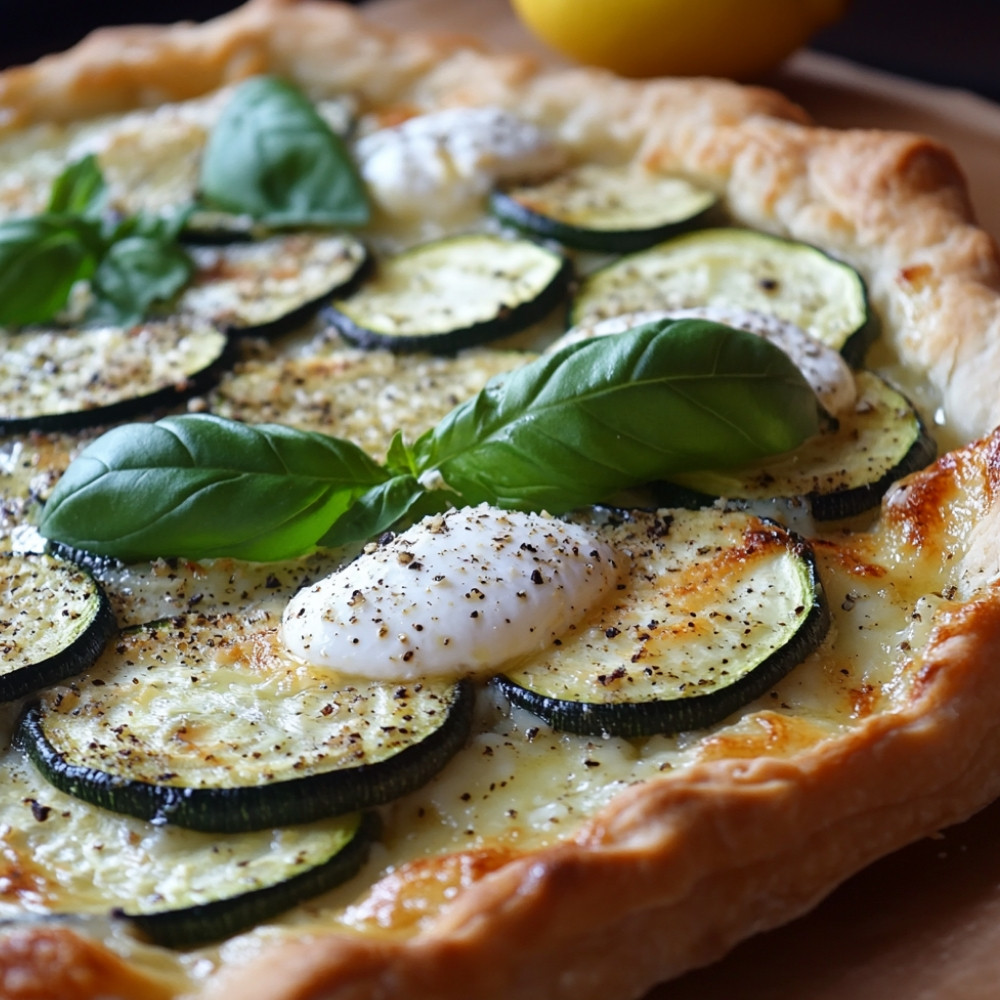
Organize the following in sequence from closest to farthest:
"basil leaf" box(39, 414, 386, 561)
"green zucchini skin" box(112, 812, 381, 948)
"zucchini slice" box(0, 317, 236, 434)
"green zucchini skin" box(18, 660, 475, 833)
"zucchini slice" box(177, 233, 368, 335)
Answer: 1. "green zucchini skin" box(112, 812, 381, 948)
2. "green zucchini skin" box(18, 660, 475, 833)
3. "basil leaf" box(39, 414, 386, 561)
4. "zucchini slice" box(0, 317, 236, 434)
5. "zucchini slice" box(177, 233, 368, 335)

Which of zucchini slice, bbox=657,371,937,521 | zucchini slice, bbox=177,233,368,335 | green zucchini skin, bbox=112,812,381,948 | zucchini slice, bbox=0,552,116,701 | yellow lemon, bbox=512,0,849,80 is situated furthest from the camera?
yellow lemon, bbox=512,0,849,80

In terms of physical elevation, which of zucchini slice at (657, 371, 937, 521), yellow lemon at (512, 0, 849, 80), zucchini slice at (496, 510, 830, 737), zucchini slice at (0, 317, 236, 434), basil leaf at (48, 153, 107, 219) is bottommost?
zucchini slice at (496, 510, 830, 737)

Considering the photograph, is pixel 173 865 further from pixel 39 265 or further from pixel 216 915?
pixel 39 265

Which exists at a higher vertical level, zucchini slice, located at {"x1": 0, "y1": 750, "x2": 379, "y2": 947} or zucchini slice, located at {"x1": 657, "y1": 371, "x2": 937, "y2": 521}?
zucchini slice, located at {"x1": 657, "y1": 371, "x2": 937, "y2": 521}

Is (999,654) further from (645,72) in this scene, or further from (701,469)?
(645,72)

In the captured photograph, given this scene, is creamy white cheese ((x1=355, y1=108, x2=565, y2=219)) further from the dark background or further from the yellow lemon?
the dark background

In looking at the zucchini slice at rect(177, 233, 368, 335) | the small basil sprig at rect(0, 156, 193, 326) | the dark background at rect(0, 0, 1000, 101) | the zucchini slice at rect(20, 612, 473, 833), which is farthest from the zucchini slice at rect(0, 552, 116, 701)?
the dark background at rect(0, 0, 1000, 101)
